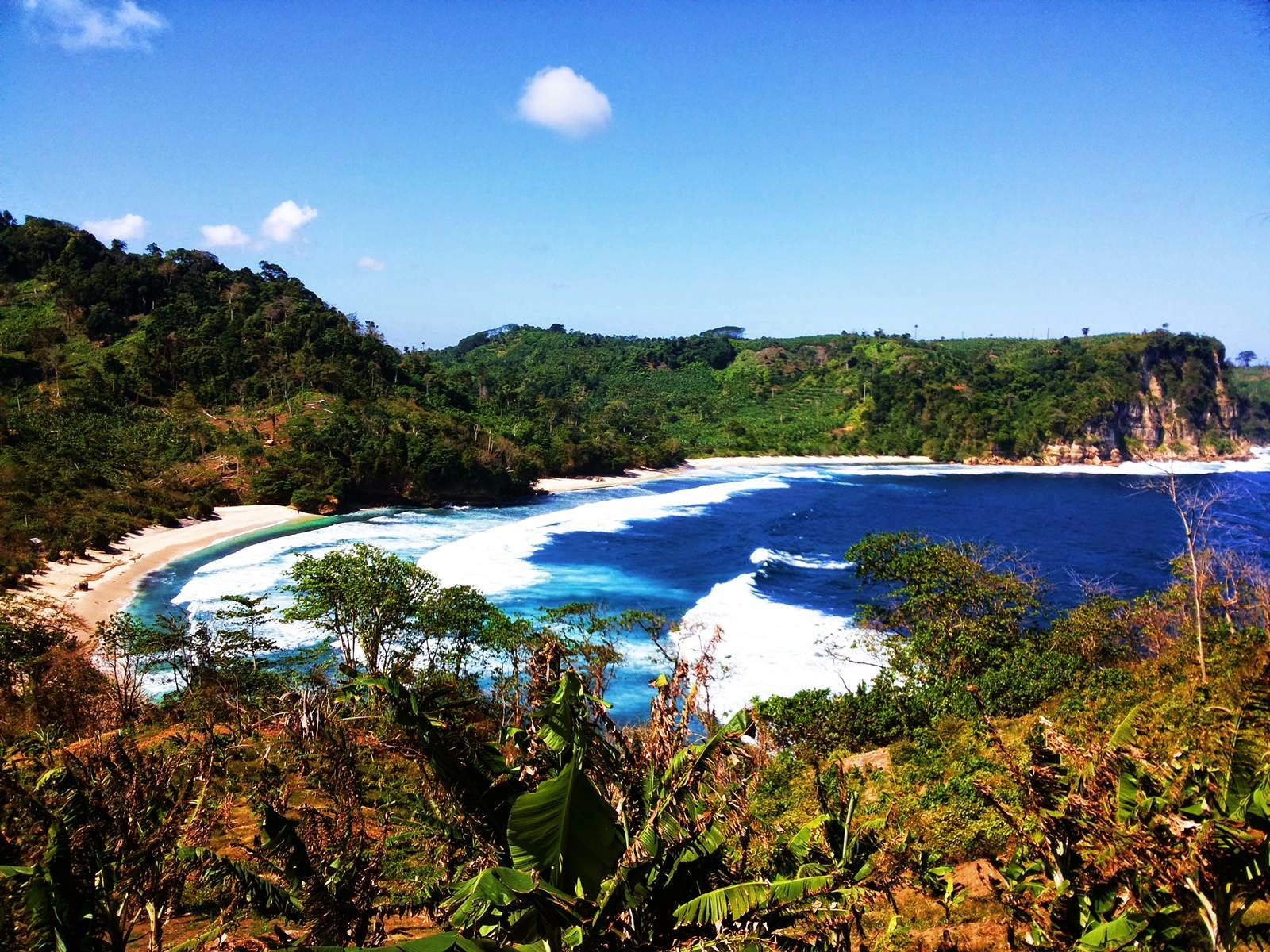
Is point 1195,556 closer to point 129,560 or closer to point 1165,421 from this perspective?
point 129,560

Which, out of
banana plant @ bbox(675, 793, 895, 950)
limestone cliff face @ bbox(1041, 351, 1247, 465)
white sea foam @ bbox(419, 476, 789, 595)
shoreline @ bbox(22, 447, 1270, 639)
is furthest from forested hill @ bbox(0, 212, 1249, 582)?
banana plant @ bbox(675, 793, 895, 950)

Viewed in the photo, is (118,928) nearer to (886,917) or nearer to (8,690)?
(886,917)

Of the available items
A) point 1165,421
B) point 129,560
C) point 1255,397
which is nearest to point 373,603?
point 129,560

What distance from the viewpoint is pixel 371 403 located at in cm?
6862

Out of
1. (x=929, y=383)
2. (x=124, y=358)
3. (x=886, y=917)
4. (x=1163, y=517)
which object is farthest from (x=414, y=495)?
(x=929, y=383)

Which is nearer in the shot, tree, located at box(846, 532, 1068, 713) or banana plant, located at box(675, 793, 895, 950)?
banana plant, located at box(675, 793, 895, 950)

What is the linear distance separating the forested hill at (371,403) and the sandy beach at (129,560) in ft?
3.60

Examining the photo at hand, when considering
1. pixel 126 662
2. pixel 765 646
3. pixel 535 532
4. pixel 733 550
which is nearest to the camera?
pixel 126 662

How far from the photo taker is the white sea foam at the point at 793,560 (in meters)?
39.9

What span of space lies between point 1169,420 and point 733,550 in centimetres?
9816

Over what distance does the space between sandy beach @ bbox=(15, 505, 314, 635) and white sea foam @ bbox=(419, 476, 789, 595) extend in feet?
43.2

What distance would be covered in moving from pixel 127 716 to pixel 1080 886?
1851cm

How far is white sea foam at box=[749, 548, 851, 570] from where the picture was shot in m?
39.9

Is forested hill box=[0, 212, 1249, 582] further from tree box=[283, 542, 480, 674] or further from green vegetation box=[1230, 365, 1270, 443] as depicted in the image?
tree box=[283, 542, 480, 674]
